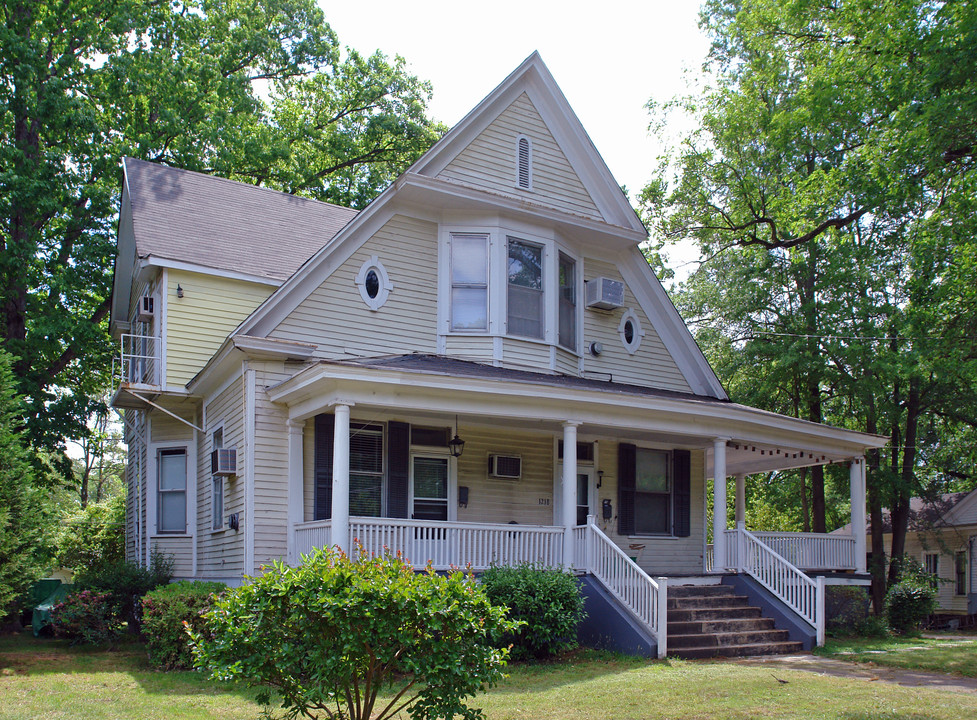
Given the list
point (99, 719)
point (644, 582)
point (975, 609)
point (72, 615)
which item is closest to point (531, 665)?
point (644, 582)

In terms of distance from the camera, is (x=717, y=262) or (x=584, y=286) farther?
(x=717, y=262)

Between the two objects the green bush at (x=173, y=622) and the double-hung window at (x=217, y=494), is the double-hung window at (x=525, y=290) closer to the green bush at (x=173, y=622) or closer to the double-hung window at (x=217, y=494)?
the double-hung window at (x=217, y=494)

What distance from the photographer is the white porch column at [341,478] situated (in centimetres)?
1100

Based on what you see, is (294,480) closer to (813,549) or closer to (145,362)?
(145,362)

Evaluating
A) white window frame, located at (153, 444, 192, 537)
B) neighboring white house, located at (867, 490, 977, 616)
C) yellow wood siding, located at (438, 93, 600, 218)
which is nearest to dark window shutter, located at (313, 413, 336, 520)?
white window frame, located at (153, 444, 192, 537)

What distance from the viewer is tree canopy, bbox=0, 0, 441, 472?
66.0 ft

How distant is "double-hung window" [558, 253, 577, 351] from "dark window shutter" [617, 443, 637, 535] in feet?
6.63

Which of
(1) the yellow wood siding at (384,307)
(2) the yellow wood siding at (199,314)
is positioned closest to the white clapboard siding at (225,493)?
(2) the yellow wood siding at (199,314)

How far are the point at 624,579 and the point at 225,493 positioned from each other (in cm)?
614

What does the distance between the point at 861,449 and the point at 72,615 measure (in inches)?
521

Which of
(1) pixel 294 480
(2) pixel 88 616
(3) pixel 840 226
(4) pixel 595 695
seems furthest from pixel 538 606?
(3) pixel 840 226

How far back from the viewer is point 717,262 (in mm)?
24734

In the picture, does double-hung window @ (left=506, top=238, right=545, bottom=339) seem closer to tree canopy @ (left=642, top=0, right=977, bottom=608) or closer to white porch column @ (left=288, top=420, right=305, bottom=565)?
white porch column @ (left=288, top=420, right=305, bottom=565)

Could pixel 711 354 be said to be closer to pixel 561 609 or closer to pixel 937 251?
pixel 937 251
